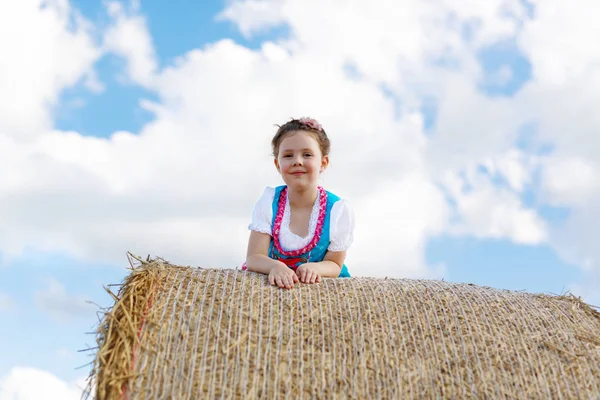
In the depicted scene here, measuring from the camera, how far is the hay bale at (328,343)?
249 cm

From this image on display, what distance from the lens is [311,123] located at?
145 inches

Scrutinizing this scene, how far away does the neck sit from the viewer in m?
3.61

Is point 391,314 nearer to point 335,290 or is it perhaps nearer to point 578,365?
point 335,290

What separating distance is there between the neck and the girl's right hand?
634 mm

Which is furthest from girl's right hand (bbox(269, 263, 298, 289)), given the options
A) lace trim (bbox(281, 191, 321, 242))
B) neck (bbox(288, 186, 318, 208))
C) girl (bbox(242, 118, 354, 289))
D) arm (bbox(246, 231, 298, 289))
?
neck (bbox(288, 186, 318, 208))

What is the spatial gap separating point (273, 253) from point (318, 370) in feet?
3.93

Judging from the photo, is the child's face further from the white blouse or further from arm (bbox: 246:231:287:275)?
arm (bbox: 246:231:287:275)

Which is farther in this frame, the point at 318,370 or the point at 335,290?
the point at 335,290

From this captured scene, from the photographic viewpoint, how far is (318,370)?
8.25ft

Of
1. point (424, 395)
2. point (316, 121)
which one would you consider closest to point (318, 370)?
point (424, 395)

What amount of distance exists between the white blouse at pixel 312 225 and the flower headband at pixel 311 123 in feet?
1.17

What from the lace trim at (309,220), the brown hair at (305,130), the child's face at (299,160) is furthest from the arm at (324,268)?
the brown hair at (305,130)

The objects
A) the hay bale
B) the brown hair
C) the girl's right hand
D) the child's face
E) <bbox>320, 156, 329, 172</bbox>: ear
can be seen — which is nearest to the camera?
the hay bale

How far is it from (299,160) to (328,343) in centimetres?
116
